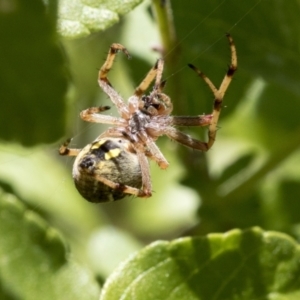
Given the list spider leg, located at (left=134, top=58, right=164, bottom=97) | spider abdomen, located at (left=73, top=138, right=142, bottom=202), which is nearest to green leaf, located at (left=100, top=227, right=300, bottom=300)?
spider abdomen, located at (left=73, top=138, right=142, bottom=202)

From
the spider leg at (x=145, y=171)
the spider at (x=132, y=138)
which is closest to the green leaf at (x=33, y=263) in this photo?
the spider at (x=132, y=138)

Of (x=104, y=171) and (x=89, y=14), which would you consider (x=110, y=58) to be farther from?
(x=89, y=14)

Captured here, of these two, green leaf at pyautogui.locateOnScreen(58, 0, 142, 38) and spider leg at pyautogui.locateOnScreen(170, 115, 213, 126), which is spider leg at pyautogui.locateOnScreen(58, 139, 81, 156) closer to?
spider leg at pyautogui.locateOnScreen(170, 115, 213, 126)

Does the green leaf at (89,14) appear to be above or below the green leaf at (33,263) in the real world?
above

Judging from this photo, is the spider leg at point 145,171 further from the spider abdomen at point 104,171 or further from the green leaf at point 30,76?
the green leaf at point 30,76

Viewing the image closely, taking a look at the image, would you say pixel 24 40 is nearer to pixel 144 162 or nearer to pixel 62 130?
pixel 62 130

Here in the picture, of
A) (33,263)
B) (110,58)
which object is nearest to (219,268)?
(33,263)

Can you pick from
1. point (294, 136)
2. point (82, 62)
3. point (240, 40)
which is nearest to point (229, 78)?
point (240, 40)
